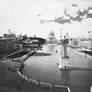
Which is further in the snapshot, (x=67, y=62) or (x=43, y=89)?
(x=67, y=62)

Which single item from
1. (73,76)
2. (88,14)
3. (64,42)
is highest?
(88,14)

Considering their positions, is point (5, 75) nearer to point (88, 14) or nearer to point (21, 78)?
point (21, 78)

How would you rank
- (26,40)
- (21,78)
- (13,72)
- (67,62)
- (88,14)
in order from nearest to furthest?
(21,78), (13,72), (67,62), (88,14), (26,40)

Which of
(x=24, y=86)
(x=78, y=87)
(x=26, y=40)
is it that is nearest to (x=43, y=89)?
(x=24, y=86)

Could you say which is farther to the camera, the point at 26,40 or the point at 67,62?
the point at 26,40

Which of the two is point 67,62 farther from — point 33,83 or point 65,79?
point 33,83

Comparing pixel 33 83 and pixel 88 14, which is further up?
pixel 88 14

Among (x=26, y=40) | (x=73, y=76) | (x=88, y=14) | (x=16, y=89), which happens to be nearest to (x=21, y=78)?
(x=16, y=89)

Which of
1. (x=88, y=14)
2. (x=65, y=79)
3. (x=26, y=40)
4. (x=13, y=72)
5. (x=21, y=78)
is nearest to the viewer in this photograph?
(x=21, y=78)

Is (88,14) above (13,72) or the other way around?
above
